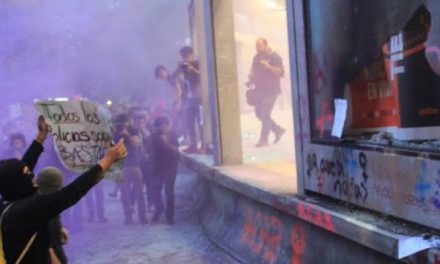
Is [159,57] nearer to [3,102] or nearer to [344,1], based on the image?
[3,102]

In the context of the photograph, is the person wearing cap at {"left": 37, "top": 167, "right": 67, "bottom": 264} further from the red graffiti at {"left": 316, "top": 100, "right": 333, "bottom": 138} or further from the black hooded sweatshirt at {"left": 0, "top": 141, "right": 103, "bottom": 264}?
the red graffiti at {"left": 316, "top": 100, "right": 333, "bottom": 138}

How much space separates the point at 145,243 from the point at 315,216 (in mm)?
3784

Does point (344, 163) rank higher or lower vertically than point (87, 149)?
lower

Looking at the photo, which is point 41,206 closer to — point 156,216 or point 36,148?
point 36,148

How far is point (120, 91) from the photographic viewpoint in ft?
79.5

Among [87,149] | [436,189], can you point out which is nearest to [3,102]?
[87,149]

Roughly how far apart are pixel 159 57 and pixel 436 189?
22.7 m

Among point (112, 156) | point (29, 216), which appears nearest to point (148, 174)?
point (112, 156)

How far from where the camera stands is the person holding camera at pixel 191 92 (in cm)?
1020

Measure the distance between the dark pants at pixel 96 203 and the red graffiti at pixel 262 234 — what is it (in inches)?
148

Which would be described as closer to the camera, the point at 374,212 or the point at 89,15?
the point at 374,212

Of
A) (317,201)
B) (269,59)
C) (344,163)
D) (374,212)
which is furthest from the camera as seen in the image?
(269,59)

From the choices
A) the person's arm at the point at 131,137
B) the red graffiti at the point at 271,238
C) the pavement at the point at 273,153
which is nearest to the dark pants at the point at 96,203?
the person's arm at the point at 131,137

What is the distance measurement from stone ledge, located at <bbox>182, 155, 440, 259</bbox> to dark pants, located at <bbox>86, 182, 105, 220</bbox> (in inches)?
137
